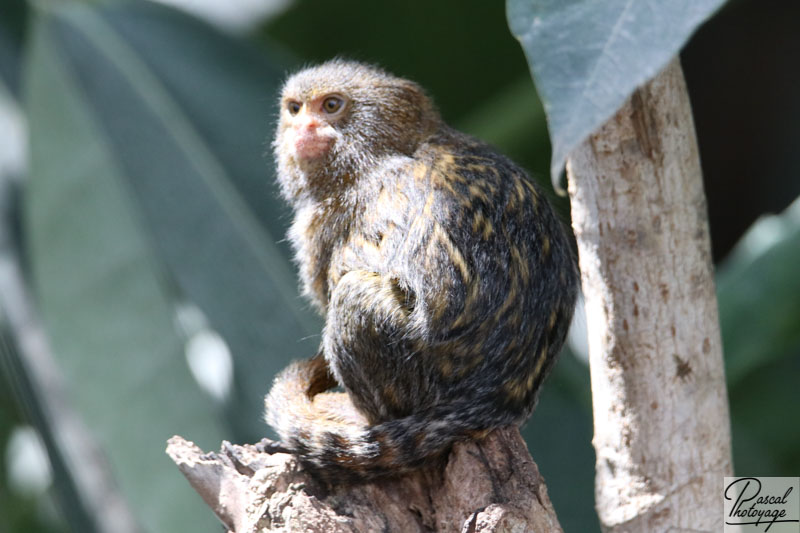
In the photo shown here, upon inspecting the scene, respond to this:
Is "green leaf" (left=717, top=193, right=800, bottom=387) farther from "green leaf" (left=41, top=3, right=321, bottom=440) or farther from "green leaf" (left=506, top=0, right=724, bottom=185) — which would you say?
"green leaf" (left=506, top=0, right=724, bottom=185)

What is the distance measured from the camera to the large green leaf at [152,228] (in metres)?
2.55

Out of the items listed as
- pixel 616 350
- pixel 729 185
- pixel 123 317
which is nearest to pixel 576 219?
pixel 616 350

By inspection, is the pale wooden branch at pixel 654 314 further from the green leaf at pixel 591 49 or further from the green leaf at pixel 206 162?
the green leaf at pixel 206 162

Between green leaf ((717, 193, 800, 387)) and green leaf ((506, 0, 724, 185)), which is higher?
green leaf ((506, 0, 724, 185))

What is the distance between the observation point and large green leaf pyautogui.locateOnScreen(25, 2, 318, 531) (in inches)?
100

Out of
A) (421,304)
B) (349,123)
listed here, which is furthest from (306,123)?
(421,304)

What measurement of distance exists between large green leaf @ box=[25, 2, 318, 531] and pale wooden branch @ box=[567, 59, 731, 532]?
1.03 metres

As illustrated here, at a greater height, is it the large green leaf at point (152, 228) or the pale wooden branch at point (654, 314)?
the large green leaf at point (152, 228)

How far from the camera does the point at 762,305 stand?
2494 mm
